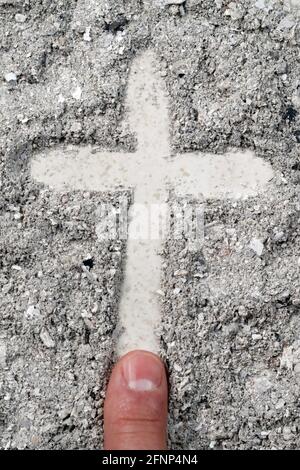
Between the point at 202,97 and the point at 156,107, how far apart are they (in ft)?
0.38

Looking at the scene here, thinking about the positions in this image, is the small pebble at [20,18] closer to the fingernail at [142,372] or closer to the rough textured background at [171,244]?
the rough textured background at [171,244]

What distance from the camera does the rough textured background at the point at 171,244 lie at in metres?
1.78

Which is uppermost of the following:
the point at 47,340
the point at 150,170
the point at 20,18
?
the point at 20,18

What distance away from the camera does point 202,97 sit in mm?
1897

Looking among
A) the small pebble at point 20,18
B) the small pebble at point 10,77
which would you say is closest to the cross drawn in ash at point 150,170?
the small pebble at point 10,77

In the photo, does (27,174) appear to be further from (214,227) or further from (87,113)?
(214,227)

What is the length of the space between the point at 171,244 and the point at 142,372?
306mm

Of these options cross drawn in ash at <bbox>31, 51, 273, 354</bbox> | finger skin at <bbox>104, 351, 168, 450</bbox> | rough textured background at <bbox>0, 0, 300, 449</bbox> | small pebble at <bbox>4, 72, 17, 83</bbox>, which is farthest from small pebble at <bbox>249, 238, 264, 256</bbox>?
small pebble at <bbox>4, 72, 17, 83</bbox>

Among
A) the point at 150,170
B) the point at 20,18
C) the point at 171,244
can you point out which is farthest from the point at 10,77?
the point at 171,244

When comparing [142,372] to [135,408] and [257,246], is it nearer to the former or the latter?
[135,408]

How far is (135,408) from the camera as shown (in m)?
1.79

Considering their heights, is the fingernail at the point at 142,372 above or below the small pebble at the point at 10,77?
below

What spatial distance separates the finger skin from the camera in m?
1.75

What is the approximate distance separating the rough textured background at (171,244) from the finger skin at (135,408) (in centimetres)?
3
